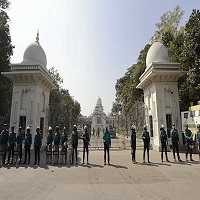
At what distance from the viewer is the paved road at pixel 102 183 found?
4.80 m

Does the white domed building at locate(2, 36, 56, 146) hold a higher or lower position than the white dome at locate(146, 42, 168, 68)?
lower

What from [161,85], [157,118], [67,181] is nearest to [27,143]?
[67,181]

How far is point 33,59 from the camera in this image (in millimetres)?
14133

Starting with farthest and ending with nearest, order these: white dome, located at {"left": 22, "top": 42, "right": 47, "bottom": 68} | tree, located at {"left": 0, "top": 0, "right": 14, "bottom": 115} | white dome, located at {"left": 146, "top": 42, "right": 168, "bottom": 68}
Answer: tree, located at {"left": 0, "top": 0, "right": 14, "bottom": 115}
white dome, located at {"left": 146, "top": 42, "right": 168, "bottom": 68}
white dome, located at {"left": 22, "top": 42, "right": 47, "bottom": 68}

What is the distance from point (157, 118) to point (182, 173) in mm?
6088

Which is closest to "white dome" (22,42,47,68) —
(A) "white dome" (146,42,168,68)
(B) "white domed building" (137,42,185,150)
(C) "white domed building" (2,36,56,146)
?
(C) "white domed building" (2,36,56,146)

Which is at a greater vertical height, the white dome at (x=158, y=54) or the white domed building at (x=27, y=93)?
the white dome at (x=158, y=54)

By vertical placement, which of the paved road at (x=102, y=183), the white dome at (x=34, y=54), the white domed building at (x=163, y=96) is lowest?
the paved road at (x=102, y=183)

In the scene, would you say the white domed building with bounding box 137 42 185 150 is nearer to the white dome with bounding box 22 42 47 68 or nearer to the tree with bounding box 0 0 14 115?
the white dome with bounding box 22 42 47 68

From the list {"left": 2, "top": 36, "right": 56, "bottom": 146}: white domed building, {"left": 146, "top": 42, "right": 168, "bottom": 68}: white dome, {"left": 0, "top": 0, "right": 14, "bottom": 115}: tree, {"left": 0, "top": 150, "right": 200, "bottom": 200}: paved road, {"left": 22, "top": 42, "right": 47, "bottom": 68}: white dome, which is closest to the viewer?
{"left": 0, "top": 150, "right": 200, "bottom": 200}: paved road

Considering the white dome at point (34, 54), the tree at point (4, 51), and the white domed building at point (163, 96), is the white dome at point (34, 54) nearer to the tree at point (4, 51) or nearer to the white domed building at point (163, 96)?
the tree at point (4, 51)

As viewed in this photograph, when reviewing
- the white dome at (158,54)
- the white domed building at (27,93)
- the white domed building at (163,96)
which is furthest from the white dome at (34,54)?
the white dome at (158,54)

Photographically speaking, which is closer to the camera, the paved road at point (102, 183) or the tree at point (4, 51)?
the paved road at point (102, 183)

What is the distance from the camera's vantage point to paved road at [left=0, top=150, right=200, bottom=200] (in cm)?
480
